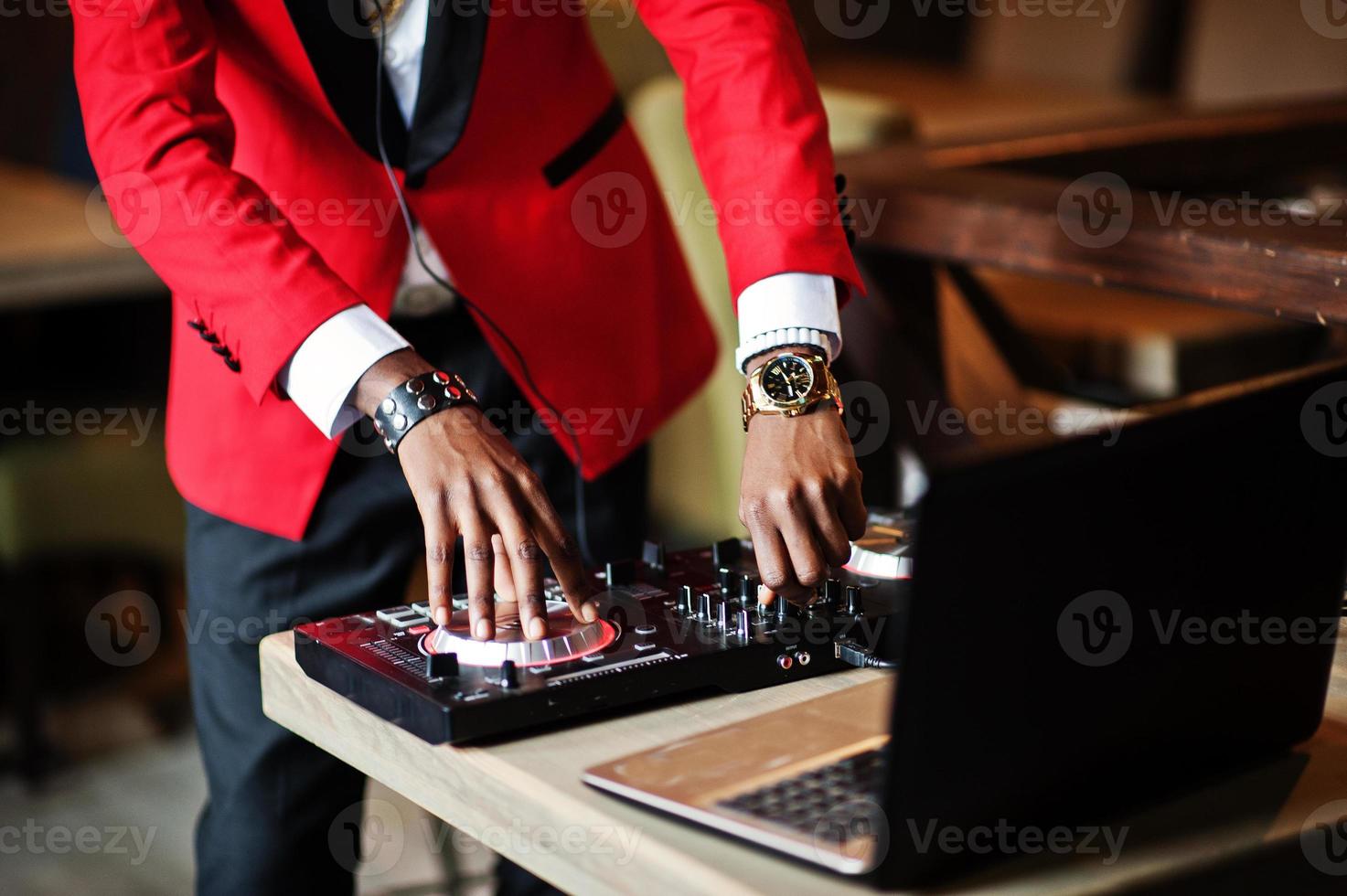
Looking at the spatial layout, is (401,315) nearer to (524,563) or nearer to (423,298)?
(423,298)

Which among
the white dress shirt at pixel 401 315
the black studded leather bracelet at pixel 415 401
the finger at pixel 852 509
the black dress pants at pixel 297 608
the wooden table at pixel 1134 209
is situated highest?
the wooden table at pixel 1134 209

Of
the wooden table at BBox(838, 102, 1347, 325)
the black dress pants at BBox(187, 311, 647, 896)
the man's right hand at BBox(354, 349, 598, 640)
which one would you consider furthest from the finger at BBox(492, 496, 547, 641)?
the wooden table at BBox(838, 102, 1347, 325)

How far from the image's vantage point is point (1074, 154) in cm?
191

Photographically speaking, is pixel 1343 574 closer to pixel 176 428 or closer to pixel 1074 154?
pixel 176 428

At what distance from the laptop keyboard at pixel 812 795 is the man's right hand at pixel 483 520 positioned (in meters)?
0.18

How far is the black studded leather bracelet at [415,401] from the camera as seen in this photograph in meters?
0.85

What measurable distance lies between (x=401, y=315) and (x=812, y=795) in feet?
1.93

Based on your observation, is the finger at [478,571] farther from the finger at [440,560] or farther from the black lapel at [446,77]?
the black lapel at [446,77]

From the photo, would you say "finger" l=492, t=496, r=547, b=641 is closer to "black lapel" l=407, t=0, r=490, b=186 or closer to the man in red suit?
the man in red suit

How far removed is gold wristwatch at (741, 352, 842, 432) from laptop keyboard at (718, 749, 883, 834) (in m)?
0.26

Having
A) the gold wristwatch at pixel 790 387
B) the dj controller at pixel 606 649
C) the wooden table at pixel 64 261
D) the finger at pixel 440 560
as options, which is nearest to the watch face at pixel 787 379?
the gold wristwatch at pixel 790 387

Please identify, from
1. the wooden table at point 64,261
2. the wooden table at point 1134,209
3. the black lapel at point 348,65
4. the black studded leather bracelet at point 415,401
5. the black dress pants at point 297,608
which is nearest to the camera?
the black studded leather bracelet at point 415,401

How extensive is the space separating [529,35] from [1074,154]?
40.5 inches

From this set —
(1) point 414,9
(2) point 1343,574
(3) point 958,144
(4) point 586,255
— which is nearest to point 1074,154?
(3) point 958,144
